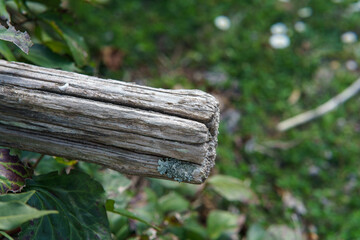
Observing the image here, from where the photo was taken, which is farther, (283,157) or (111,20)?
(111,20)

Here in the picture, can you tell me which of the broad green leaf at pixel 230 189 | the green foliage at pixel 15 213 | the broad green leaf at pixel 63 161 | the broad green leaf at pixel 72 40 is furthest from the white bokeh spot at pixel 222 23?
the green foliage at pixel 15 213

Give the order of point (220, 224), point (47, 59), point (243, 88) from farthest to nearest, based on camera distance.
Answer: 1. point (243, 88)
2. point (220, 224)
3. point (47, 59)

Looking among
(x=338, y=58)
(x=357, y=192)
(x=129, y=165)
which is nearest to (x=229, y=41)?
(x=338, y=58)

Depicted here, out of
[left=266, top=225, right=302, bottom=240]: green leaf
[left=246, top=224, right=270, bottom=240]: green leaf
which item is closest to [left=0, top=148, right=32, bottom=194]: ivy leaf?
[left=246, top=224, right=270, bottom=240]: green leaf

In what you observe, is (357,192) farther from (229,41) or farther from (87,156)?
(87,156)

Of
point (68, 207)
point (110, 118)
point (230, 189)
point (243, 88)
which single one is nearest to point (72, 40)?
point (110, 118)

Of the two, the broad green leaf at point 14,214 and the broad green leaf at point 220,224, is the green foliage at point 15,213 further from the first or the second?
the broad green leaf at point 220,224

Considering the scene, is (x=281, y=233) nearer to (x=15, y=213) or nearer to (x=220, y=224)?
(x=220, y=224)
